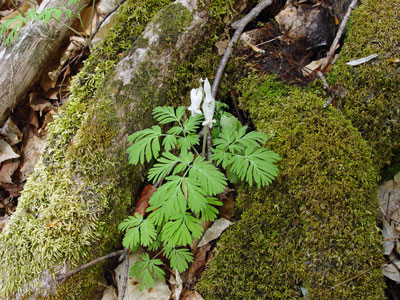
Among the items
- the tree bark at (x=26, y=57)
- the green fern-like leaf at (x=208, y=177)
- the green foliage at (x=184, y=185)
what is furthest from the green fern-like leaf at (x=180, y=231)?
the tree bark at (x=26, y=57)

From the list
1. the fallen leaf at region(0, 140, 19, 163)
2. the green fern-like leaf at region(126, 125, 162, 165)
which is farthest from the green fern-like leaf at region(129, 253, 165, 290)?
the fallen leaf at region(0, 140, 19, 163)

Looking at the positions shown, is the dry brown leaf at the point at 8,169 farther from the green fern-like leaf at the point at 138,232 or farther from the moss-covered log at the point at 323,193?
the moss-covered log at the point at 323,193

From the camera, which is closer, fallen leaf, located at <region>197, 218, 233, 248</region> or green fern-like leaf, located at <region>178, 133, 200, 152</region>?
green fern-like leaf, located at <region>178, 133, 200, 152</region>

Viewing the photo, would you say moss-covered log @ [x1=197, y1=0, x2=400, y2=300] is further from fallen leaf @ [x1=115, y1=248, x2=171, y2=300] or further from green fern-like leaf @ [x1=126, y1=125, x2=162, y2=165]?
green fern-like leaf @ [x1=126, y1=125, x2=162, y2=165]

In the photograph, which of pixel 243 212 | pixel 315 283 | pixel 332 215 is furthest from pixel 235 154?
pixel 315 283

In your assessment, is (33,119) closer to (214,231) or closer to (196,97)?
(196,97)

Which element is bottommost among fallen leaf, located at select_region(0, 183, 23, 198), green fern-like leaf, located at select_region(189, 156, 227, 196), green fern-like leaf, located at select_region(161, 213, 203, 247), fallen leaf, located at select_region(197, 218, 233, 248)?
fallen leaf, located at select_region(197, 218, 233, 248)

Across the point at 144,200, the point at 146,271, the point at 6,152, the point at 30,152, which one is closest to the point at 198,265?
the point at 146,271
